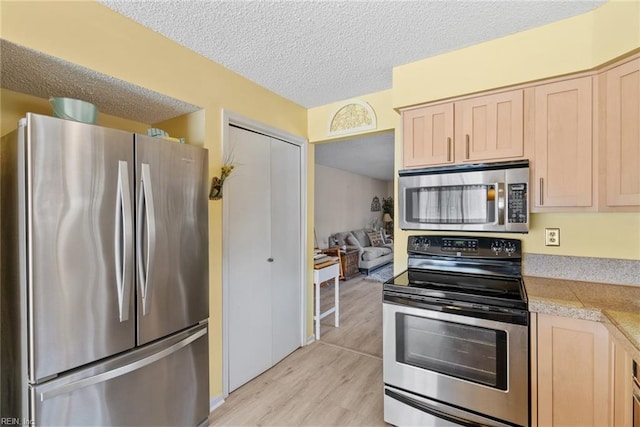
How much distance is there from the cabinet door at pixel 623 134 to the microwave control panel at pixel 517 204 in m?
0.39

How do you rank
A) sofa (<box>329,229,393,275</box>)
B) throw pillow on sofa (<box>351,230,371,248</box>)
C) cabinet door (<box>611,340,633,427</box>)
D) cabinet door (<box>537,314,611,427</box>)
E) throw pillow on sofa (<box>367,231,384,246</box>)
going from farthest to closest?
throw pillow on sofa (<box>367,231,384,246</box>)
throw pillow on sofa (<box>351,230,371,248</box>)
sofa (<box>329,229,393,275</box>)
cabinet door (<box>537,314,611,427</box>)
cabinet door (<box>611,340,633,427</box>)

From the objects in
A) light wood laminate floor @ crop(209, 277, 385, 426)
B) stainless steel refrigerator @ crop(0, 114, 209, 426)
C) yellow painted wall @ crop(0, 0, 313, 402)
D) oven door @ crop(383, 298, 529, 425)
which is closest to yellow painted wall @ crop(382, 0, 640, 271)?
oven door @ crop(383, 298, 529, 425)

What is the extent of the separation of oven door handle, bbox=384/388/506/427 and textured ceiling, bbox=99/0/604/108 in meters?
2.27

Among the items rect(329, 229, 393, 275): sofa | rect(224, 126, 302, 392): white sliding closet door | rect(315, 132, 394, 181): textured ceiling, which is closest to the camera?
rect(224, 126, 302, 392): white sliding closet door

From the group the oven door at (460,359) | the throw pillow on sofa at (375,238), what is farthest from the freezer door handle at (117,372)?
the throw pillow on sofa at (375,238)

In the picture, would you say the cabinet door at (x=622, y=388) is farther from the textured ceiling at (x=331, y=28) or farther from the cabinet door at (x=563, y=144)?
the textured ceiling at (x=331, y=28)

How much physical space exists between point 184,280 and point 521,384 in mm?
1965

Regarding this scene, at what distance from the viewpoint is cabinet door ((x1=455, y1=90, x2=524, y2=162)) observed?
6.04 feet

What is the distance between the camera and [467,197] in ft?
6.38

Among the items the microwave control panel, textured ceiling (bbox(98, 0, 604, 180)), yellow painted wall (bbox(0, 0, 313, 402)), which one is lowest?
the microwave control panel

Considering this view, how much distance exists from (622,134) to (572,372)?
50.7 inches

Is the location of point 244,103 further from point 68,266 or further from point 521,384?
point 521,384

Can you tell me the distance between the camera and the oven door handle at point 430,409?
162cm

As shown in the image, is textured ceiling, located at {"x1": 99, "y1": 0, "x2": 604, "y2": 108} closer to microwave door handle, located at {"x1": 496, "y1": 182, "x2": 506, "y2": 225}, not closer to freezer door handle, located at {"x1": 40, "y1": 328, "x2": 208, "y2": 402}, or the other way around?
microwave door handle, located at {"x1": 496, "y1": 182, "x2": 506, "y2": 225}
